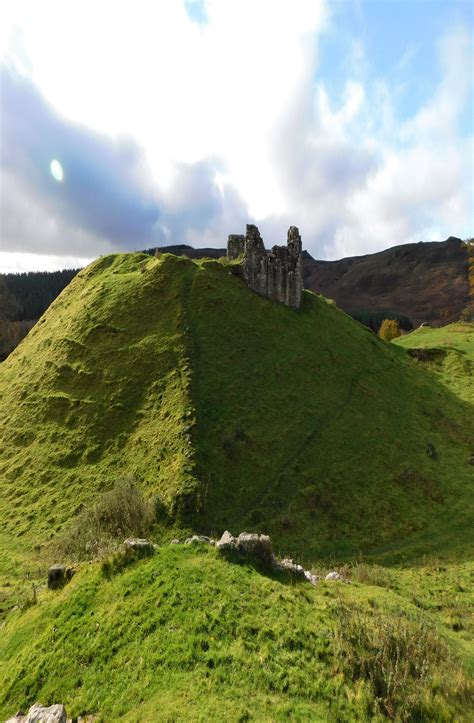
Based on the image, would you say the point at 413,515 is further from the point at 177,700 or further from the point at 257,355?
the point at 177,700

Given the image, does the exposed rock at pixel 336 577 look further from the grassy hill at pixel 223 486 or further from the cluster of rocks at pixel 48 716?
the cluster of rocks at pixel 48 716

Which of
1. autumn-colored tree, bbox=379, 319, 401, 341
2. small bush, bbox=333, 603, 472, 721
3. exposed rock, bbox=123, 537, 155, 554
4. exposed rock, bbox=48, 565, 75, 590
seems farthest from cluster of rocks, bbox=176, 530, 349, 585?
autumn-colored tree, bbox=379, 319, 401, 341

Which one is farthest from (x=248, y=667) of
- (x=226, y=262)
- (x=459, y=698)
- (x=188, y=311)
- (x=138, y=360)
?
(x=226, y=262)

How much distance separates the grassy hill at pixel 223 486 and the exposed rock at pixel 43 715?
1.49 ft

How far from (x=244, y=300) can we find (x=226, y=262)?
669cm

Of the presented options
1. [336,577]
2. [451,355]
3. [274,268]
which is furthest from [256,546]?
[451,355]

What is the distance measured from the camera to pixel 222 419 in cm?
3042

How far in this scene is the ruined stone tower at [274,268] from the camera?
4450 cm

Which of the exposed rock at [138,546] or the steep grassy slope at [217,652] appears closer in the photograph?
the steep grassy slope at [217,652]

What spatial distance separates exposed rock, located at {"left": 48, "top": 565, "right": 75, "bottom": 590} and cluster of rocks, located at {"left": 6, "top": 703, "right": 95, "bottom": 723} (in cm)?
461

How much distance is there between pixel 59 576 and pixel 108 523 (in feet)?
24.1

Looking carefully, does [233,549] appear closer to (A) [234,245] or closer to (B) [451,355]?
(A) [234,245]

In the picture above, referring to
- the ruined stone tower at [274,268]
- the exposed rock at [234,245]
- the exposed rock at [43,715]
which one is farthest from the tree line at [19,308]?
the exposed rock at [43,715]

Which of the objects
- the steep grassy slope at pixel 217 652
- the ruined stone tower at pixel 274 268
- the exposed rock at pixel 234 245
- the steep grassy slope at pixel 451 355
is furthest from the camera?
the steep grassy slope at pixel 451 355
